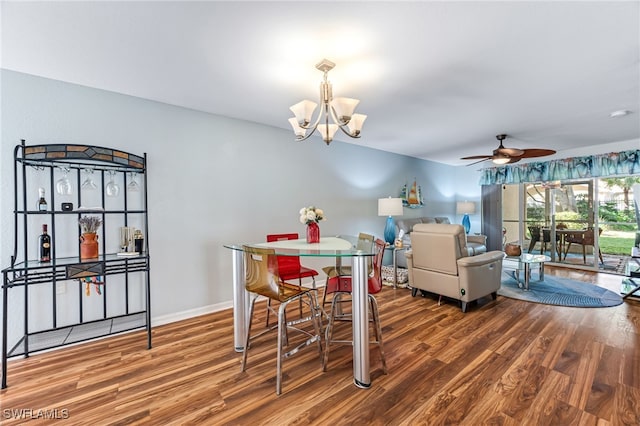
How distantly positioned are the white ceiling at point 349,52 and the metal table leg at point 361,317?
1491mm

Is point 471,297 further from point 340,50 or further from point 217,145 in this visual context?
point 217,145

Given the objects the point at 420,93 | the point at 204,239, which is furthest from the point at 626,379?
the point at 204,239

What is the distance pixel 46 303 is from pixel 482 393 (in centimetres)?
346

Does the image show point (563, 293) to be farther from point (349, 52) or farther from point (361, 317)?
point (349, 52)

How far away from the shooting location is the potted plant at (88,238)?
2295 mm

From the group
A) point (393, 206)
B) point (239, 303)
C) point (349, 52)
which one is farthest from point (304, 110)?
point (393, 206)

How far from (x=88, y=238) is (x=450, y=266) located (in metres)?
3.59

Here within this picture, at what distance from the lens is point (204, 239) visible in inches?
125

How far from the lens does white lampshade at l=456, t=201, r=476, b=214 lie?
21.6ft

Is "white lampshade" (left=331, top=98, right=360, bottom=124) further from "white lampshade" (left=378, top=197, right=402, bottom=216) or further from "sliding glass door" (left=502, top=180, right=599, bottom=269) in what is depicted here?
"sliding glass door" (left=502, top=180, right=599, bottom=269)

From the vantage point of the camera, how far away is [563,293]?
379 centimetres

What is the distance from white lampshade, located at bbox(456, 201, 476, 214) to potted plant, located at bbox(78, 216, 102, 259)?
6.85 m

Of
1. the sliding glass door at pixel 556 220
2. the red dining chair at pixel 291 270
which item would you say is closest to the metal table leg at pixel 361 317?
the red dining chair at pixel 291 270

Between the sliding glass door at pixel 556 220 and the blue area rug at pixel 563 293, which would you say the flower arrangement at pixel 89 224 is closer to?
the blue area rug at pixel 563 293
